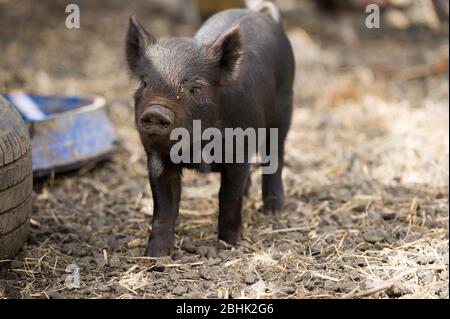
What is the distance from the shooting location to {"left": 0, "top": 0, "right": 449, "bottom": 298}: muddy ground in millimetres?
3922

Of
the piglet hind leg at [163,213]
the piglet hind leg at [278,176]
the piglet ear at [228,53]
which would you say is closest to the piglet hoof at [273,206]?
the piglet hind leg at [278,176]

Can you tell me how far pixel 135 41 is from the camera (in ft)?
14.0

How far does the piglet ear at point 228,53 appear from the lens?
4.16 metres

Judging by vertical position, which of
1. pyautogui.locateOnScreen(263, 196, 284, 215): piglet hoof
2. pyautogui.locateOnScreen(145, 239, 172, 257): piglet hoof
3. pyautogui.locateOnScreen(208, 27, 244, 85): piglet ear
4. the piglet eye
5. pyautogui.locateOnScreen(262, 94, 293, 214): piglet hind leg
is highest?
pyautogui.locateOnScreen(208, 27, 244, 85): piglet ear

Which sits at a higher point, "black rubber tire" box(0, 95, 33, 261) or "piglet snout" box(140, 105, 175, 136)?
"piglet snout" box(140, 105, 175, 136)

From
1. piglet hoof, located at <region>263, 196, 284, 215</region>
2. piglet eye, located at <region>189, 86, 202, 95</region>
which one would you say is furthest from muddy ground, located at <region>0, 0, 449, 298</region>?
piglet eye, located at <region>189, 86, 202, 95</region>

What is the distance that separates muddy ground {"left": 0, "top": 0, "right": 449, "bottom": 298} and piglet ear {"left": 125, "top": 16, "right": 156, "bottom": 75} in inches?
39.7

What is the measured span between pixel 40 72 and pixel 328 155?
3.59 meters

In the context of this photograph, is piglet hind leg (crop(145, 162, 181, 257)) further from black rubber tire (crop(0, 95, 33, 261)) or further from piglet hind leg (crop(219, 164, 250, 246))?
black rubber tire (crop(0, 95, 33, 261))

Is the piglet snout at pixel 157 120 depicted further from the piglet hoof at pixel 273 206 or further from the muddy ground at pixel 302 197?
the piglet hoof at pixel 273 206

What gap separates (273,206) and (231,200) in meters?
0.71

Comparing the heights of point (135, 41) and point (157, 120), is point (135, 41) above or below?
above

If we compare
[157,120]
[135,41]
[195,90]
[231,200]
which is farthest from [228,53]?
[231,200]

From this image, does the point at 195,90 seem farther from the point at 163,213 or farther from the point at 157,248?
the point at 157,248
